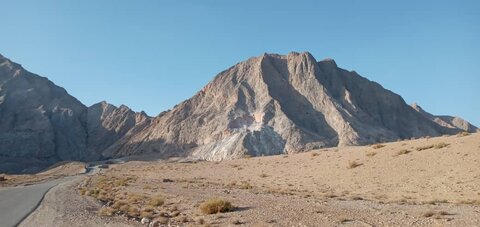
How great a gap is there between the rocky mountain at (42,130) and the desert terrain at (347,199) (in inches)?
5108

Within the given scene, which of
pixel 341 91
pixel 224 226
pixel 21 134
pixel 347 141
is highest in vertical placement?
pixel 341 91

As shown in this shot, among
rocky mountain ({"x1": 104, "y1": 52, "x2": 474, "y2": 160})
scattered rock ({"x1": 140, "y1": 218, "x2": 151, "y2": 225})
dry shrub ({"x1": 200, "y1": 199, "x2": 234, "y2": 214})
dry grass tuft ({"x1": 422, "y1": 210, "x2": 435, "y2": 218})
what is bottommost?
scattered rock ({"x1": 140, "y1": 218, "x2": 151, "y2": 225})

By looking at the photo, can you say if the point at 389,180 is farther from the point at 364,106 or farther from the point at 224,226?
the point at 364,106

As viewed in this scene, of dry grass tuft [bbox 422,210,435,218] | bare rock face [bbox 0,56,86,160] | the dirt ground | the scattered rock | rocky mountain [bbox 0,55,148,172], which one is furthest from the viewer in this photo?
bare rock face [bbox 0,56,86,160]

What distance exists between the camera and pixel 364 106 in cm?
16125

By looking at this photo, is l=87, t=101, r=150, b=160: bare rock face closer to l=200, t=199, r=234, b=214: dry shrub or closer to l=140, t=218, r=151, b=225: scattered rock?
l=140, t=218, r=151, b=225: scattered rock

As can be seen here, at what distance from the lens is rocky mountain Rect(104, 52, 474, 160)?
130250mm

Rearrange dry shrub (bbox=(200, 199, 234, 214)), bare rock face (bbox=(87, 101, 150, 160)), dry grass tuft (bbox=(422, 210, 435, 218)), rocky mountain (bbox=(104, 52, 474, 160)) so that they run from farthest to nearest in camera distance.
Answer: bare rock face (bbox=(87, 101, 150, 160))
rocky mountain (bbox=(104, 52, 474, 160))
dry shrub (bbox=(200, 199, 234, 214))
dry grass tuft (bbox=(422, 210, 435, 218))

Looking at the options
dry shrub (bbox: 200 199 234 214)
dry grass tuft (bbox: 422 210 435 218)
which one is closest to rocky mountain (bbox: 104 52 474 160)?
dry shrub (bbox: 200 199 234 214)

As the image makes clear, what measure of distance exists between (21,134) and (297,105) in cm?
10603

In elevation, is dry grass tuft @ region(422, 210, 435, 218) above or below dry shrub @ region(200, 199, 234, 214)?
below

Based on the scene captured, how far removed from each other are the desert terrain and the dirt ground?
42mm

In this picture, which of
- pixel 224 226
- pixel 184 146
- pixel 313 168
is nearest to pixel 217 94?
pixel 184 146

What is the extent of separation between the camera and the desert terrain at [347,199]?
17.8 metres
